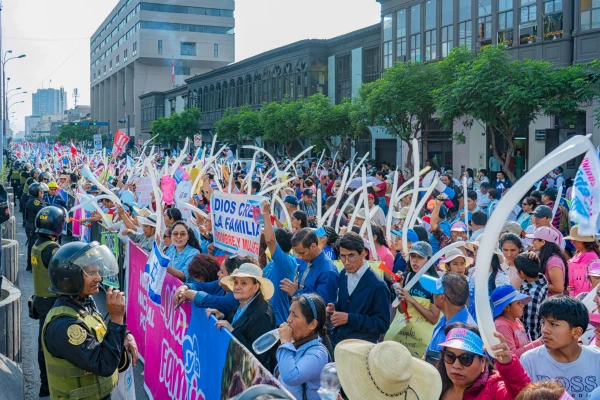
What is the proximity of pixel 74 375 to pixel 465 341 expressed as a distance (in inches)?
92.8

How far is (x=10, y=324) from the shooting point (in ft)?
23.6

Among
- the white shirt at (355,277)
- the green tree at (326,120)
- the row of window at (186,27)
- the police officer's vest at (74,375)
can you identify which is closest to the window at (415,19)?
the green tree at (326,120)

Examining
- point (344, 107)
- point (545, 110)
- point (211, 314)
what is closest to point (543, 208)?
point (211, 314)

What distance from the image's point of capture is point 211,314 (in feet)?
16.5

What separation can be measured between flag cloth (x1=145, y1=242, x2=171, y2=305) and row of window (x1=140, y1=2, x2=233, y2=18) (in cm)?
10040

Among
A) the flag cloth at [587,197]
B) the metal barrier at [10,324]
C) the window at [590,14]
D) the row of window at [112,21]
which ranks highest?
the row of window at [112,21]

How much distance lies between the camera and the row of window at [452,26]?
27109mm

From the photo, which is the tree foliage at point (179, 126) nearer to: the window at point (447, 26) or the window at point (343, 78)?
the window at point (343, 78)

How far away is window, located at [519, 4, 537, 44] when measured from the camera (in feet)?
90.7

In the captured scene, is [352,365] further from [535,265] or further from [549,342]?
[535,265]

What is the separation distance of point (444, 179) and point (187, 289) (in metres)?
10.1

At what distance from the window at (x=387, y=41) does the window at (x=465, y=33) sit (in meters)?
5.99

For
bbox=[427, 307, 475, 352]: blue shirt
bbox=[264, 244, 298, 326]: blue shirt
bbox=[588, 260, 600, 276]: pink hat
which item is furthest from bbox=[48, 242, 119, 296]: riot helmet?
bbox=[588, 260, 600, 276]: pink hat

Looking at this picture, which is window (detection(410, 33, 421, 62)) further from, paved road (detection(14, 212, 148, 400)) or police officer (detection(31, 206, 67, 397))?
police officer (detection(31, 206, 67, 397))
